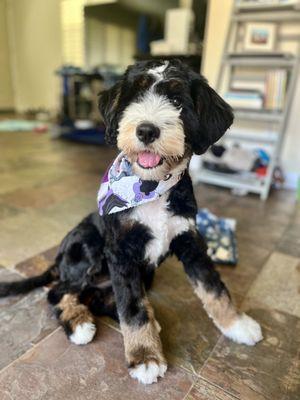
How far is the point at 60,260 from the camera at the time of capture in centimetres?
152

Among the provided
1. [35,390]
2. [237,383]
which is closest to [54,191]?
[35,390]

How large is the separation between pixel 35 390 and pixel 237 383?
0.69 m

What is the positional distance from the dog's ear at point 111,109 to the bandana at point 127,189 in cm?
9

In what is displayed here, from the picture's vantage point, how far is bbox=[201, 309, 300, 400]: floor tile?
1157 mm

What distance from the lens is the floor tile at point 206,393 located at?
112 centimetres

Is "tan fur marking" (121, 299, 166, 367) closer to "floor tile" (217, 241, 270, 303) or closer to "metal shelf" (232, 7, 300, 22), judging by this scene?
"floor tile" (217, 241, 270, 303)

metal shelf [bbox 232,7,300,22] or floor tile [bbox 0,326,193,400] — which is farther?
metal shelf [bbox 232,7,300,22]

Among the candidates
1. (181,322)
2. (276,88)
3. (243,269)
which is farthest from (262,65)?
(181,322)

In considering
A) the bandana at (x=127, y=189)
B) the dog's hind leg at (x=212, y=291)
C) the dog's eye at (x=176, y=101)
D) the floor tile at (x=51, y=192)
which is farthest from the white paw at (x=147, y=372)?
the floor tile at (x=51, y=192)

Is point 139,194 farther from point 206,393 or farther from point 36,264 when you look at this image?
point 36,264

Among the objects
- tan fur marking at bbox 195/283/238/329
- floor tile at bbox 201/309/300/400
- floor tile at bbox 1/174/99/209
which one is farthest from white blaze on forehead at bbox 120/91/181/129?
floor tile at bbox 1/174/99/209

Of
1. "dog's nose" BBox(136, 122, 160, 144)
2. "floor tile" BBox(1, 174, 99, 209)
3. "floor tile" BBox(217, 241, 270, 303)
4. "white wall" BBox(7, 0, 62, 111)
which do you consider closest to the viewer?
"dog's nose" BBox(136, 122, 160, 144)

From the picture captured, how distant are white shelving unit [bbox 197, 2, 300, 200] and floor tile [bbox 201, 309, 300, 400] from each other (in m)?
1.99

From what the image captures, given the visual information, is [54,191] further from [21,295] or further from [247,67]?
[247,67]
